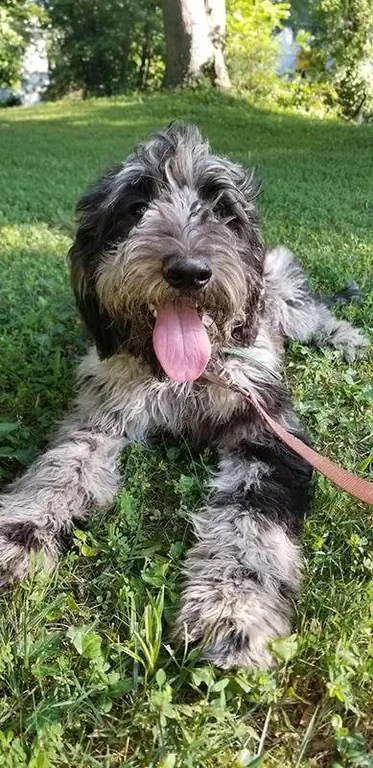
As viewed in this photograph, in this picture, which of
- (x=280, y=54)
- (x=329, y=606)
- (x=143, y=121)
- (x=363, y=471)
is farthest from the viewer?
(x=280, y=54)

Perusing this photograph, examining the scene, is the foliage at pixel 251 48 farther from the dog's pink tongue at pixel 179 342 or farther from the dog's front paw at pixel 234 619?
the dog's front paw at pixel 234 619

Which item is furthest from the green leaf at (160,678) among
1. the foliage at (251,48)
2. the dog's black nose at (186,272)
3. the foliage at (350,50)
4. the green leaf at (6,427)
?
the foliage at (350,50)

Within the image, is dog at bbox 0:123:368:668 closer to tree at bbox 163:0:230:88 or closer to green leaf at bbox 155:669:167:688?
green leaf at bbox 155:669:167:688

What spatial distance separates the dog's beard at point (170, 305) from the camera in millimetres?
3062

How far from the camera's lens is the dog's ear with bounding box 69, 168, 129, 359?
133 inches

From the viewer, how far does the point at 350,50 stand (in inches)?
900

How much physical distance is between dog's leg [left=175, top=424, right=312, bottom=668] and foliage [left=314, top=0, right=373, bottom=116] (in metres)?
22.4

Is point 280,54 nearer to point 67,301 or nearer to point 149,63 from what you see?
point 149,63

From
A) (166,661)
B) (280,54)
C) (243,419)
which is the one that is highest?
(280,54)


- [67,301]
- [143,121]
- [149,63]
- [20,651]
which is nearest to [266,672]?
[20,651]

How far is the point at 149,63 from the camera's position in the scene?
107 ft

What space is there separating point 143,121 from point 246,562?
15.7m

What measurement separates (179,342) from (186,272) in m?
0.35

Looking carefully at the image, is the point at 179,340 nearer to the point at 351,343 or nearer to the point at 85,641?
the point at 85,641
